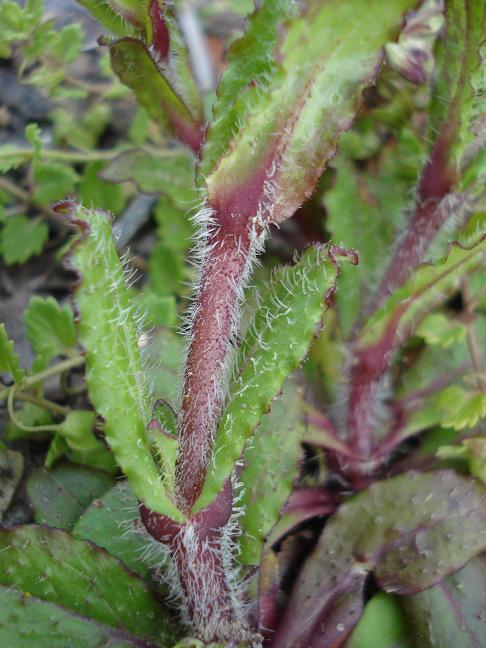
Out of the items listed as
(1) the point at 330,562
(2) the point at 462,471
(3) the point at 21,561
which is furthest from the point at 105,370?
(2) the point at 462,471

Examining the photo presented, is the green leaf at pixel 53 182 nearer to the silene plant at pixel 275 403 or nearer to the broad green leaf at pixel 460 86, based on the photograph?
the silene plant at pixel 275 403

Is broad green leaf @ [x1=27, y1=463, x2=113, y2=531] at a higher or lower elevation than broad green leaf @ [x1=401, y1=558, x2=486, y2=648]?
higher

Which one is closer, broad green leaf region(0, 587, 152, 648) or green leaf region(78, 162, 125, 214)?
broad green leaf region(0, 587, 152, 648)

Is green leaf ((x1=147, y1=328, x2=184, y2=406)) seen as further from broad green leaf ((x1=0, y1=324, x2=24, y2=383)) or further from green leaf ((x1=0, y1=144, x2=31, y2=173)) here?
green leaf ((x1=0, y1=144, x2=31, y2=173))

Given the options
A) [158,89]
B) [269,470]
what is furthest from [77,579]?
[158,89]

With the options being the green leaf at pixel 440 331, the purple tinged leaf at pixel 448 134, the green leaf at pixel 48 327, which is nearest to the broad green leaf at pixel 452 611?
the green leaf at pixel 440 331

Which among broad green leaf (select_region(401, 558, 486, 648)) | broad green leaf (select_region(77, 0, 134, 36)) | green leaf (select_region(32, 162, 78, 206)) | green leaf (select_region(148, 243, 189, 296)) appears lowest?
broad green leaf (select_region(401, 558, 486, 648))

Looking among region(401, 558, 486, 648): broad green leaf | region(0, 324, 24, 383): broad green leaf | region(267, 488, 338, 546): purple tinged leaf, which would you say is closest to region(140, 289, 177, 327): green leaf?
region(0, 324, 24, 383): broad green leaf
